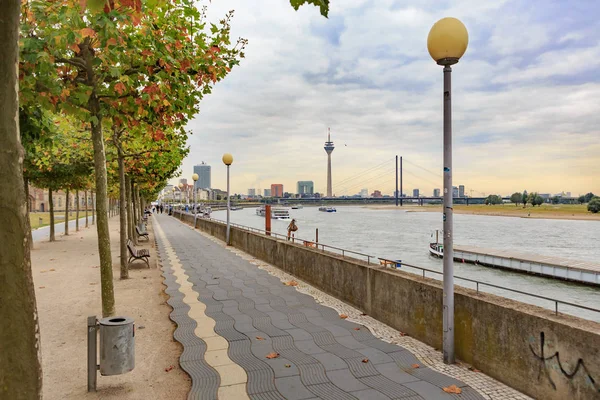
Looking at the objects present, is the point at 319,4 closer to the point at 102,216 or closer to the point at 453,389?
the point at 453,389

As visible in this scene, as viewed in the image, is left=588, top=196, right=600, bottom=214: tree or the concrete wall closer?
the concrete wall

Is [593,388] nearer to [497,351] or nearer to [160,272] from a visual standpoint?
[497,351]

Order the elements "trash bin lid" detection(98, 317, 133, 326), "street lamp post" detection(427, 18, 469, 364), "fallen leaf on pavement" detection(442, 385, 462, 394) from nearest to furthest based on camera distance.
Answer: "fallen leaf on pavement" detection(442, 385, 462, 394) < "trash bin lid" detection(98, 317, 133, 326) < "street lamp post" detection(427, 18, 469, 364)

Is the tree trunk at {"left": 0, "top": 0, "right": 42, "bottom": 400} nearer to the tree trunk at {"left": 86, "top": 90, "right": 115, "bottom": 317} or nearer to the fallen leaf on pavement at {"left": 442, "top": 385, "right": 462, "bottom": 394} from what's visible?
the fallen leaf on pavement at {"left": 442, "top": 385, "right": 462, "bottom": 394}

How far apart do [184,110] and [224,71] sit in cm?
101

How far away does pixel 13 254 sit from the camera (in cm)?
279

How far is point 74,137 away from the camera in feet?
53.9

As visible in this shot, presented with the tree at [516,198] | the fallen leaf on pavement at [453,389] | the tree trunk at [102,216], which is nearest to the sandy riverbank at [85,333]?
the tree trunk at [102,216]

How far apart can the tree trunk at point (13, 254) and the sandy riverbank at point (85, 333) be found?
2157mm

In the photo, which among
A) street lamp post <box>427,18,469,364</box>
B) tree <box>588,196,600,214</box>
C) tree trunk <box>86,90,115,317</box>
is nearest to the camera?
street lamp post <box>427,18,469,364</box>

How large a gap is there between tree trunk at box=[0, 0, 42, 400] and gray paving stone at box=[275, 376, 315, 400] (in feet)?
8.38

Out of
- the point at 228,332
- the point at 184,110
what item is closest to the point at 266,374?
the point at 228,332

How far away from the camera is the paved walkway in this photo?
15.6ft

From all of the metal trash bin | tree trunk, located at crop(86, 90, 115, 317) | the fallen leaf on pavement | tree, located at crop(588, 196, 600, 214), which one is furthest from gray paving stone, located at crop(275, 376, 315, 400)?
tree, located at crop(588, 196, 600, 214)
